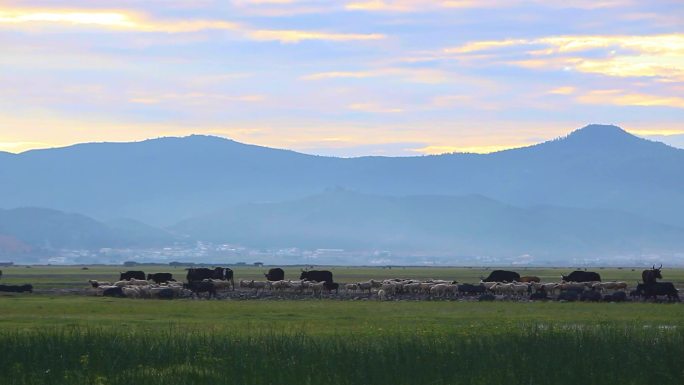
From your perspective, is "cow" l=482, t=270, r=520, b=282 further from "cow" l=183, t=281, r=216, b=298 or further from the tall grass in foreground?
the tall grass in foreground

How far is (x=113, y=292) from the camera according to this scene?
232ft

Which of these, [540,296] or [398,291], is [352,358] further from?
[398,291]

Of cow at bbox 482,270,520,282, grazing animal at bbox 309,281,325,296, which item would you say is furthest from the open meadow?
cow at bbox 482,270,520,282

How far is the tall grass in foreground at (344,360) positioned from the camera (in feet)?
92.0

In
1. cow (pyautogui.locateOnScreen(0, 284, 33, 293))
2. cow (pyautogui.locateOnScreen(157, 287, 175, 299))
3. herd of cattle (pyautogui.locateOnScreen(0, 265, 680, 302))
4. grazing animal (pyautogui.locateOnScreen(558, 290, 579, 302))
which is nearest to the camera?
grazing animal (pyautogui.locateOnScreen(558, 290, 579, 302))

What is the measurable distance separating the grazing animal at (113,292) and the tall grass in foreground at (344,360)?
36406mm

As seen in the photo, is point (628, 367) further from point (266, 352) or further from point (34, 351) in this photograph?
point (34, 351)

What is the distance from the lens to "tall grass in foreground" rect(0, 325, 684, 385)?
28031 millimetres

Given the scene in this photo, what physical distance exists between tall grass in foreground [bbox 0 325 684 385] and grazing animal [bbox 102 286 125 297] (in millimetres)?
36406

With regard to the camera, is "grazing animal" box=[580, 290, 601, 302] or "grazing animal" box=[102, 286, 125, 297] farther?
"grazing animal" box=[102, 286, 125, 297]

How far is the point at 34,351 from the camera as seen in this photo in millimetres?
30734

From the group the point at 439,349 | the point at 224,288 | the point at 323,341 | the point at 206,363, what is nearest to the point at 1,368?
the point at 206,363

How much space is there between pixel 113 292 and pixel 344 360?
43070 millimetres

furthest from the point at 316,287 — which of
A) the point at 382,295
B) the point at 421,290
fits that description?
the point at 421,290
